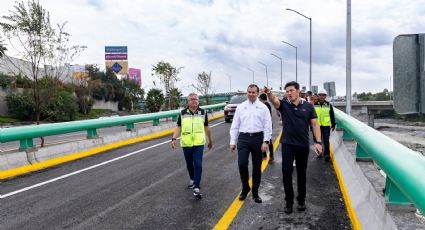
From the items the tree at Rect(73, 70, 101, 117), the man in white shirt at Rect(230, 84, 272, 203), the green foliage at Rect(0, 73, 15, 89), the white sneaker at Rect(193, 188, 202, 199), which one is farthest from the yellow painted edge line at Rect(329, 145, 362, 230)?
the tree at Rect(73, 70, 101, 117)

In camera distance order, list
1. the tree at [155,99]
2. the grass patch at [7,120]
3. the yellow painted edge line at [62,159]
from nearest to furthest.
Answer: the yellow painted edge line at [62,159], the grass patch at [7,120], the tree at [155,99]

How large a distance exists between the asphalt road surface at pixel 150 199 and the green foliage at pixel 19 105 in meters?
33.9

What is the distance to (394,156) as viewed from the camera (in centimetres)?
356

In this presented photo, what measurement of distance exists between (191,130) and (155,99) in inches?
1642

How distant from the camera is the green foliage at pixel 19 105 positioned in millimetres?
39000

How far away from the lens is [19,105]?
3900cm

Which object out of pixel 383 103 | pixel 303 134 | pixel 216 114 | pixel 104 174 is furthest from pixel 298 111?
pixel 383 103

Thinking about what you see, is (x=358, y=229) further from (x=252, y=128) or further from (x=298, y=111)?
(x=252, y=128)

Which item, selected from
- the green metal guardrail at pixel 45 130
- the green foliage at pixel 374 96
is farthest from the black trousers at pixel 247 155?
the green foliage at pixel 374 96

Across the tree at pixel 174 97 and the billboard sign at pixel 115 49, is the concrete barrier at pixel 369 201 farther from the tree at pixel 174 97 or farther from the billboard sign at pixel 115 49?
the billboard sign at pixel 115 49

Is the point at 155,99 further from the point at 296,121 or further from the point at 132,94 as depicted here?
the point at 296,121

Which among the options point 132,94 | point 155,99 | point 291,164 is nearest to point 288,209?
point 291,164

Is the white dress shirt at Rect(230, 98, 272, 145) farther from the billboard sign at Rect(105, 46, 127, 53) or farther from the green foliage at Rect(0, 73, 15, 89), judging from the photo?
the billboard sign at Rect(105, 46, 127, 53)

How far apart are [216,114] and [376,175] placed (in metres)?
23.4
